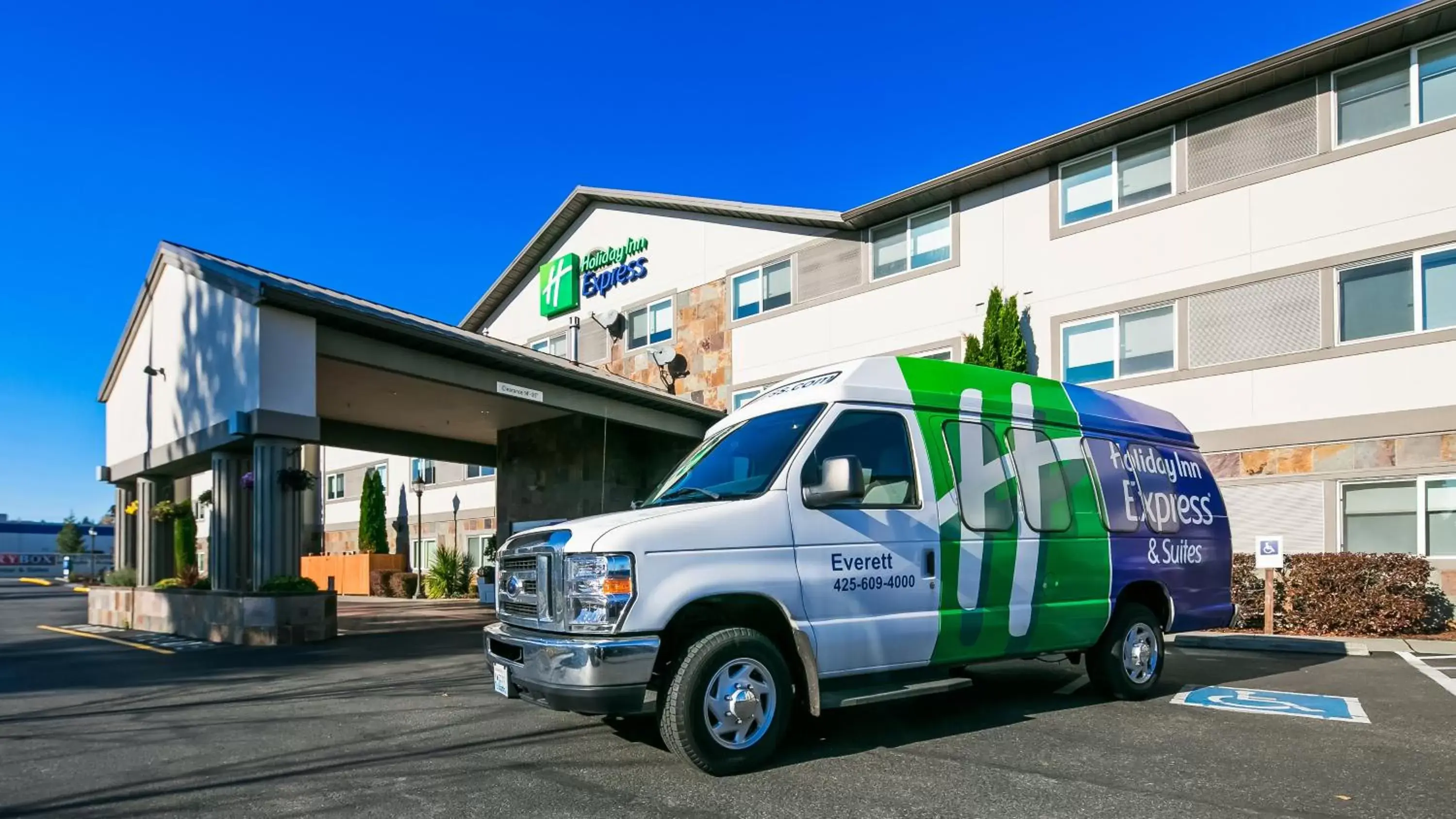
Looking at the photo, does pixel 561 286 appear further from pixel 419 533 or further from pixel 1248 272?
pixel 1248 272

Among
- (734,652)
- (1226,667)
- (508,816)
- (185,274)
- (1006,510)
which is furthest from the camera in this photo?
(185,274)

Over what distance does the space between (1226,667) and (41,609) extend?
31.0m

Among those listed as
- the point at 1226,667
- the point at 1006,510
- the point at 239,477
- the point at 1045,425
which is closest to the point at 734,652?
the point at 1006,510

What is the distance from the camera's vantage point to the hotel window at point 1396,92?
14141 mm

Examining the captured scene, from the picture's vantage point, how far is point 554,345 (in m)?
30.1

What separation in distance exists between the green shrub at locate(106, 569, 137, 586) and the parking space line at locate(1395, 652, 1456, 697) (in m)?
22.0

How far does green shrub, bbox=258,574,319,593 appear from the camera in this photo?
14391 mm

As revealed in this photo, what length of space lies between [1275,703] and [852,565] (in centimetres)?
423

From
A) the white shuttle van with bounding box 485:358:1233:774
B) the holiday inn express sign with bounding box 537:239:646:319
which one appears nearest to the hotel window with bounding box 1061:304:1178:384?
the white shuttle van with bounding box 485:358:1233:774

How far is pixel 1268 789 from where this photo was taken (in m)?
5.25

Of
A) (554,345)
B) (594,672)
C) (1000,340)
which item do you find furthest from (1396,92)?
(554,345)

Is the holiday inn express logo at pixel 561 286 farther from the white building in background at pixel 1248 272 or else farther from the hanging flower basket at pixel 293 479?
the hanging flower basket at pixel 293 479

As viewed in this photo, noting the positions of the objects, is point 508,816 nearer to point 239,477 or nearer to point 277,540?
point 277,540

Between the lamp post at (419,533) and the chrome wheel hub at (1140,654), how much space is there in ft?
85.5
